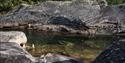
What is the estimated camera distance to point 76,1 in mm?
27797

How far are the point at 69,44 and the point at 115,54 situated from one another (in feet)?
28.4

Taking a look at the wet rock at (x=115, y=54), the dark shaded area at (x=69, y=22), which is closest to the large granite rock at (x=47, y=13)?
the dark shaded area at (x=69, y=22)

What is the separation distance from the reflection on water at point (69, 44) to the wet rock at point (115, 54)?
482 centimetres

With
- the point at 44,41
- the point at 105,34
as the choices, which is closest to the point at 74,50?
the point at 44,41

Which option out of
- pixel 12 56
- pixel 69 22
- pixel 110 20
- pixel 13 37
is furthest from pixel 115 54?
pixel 110 20

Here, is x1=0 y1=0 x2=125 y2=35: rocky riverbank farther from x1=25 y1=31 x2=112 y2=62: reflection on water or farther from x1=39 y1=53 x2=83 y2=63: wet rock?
x1=39 y1=53 x2=83 y2=63: wet rock

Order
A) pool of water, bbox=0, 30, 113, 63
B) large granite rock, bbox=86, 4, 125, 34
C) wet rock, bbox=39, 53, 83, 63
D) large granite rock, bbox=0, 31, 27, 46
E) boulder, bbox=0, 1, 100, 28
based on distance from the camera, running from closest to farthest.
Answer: wet rock, bbox=39, 53, 83, 63 → large granite rock, bbox=0, 31, 27, 46 → pool of water, bbox=0, 30, 113, 63 → large granite rock, bbox=86, 4, 125, 34 → boulder, bbox=0, 1, 100, 28

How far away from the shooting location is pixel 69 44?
786 inches

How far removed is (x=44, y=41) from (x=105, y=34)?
4.08 m

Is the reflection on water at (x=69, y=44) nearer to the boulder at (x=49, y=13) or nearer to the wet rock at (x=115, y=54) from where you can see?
the boulder at (x=49, y=13)

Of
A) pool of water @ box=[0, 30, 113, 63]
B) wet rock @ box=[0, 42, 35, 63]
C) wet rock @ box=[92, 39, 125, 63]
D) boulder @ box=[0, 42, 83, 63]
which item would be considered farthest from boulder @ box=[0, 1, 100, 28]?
wet rock @ box=[92, 39, 125, 63]

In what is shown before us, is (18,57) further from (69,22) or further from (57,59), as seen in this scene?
(69,22)

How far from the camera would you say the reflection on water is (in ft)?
59.1

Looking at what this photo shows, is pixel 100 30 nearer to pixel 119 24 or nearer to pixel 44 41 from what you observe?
pixel 119 24
